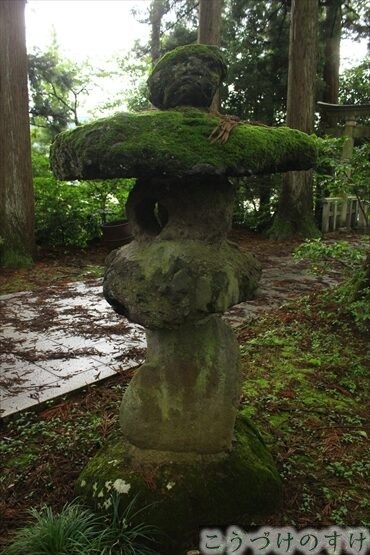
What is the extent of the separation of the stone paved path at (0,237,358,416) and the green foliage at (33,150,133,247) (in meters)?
2.46

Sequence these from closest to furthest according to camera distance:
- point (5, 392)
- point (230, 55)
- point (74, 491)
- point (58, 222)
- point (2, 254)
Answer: point (74, 491), point (5, 392), point (2, 254), point (58, 222), point (230, 55)

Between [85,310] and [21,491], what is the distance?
10.6 feet

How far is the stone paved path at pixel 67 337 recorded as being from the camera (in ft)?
12.4

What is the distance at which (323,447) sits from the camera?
3.04m

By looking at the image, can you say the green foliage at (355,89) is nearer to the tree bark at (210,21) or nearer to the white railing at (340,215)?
the white railing at (340,215)

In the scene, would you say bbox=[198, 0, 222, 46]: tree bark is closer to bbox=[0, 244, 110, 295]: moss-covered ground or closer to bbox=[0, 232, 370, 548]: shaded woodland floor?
bbox=[0, 244, 110, 295]: moss-covered ground

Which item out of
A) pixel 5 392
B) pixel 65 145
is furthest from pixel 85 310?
pixel 65 145

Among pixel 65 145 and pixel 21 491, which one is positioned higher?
pixel 65 145

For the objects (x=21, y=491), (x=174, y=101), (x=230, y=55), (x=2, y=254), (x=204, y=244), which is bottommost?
(x=21, y=491)

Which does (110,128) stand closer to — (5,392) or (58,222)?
(5,392)

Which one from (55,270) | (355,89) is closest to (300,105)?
(355,89)

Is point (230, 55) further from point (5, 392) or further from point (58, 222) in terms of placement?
point (5, 392)

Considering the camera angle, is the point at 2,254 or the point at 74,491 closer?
the point at 74,491

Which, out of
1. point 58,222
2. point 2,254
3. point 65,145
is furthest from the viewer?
point 58,222
